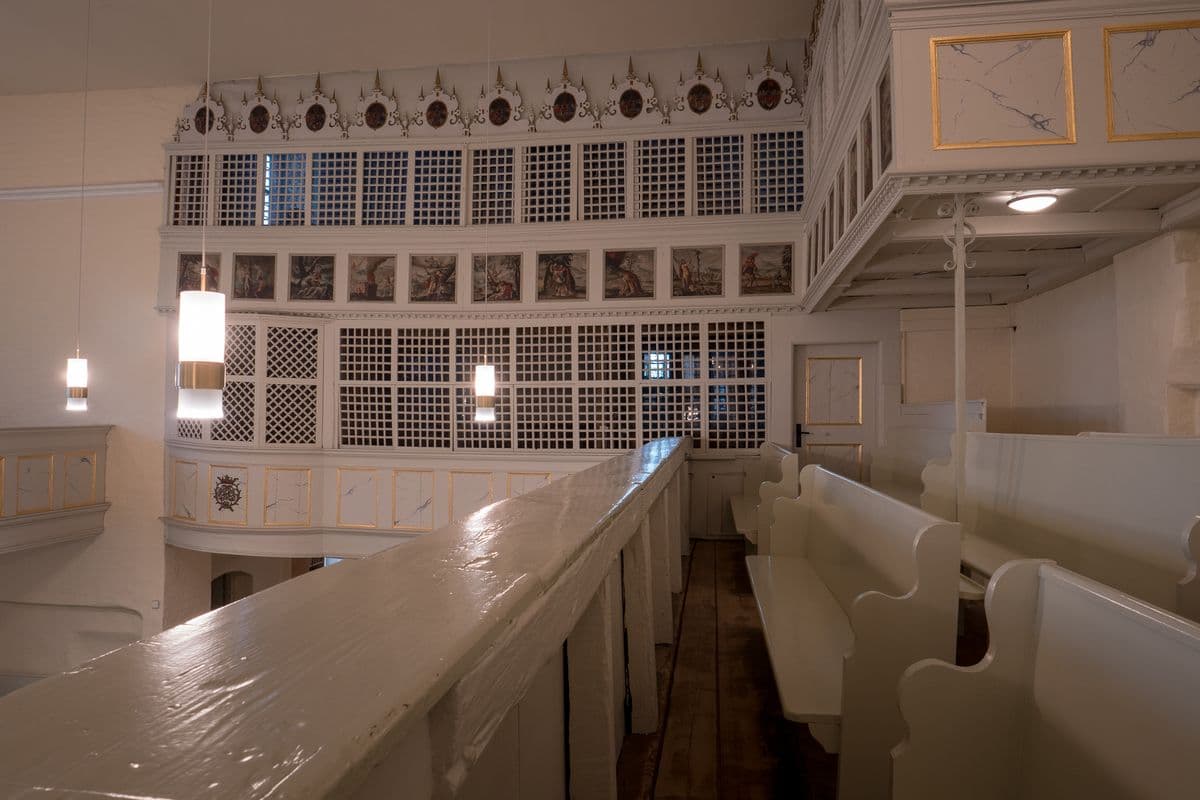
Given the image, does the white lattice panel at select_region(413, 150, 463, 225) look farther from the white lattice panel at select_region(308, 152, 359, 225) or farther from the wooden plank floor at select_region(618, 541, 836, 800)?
the wooden plank floor at select_region(618, 541, 836, 800)

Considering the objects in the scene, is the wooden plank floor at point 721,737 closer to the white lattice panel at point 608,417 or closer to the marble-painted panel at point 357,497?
the white lattice panel at point 608,417

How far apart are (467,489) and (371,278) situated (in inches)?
133

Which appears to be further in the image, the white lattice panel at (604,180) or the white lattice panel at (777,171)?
the white lattice panel at (604,180)

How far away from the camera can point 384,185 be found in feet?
30.3

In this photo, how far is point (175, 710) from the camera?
46cm

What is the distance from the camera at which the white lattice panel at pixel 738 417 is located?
26.7 ft

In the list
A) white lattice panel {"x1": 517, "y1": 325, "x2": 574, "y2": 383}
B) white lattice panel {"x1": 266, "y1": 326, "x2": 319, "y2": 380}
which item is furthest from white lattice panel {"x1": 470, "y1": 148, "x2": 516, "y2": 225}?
white lattice panel {"x1": 266, "y1": 326, "x2": 319, "y2": 380}

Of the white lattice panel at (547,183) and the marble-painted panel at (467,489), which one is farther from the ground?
the white lattice panel at (547,183)

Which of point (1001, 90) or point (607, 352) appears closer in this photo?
point (1001, 90)

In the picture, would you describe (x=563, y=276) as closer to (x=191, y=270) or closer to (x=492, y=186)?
(x=492, y=186)

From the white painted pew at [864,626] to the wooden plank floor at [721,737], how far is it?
22 cm

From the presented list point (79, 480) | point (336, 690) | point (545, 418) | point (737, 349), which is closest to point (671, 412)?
point (737, 349)

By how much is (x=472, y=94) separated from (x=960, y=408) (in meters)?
8.07

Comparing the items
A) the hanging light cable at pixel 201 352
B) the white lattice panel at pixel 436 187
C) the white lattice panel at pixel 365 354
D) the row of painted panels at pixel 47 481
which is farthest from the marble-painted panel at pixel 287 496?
the hanging light cable at pixel 201 352
